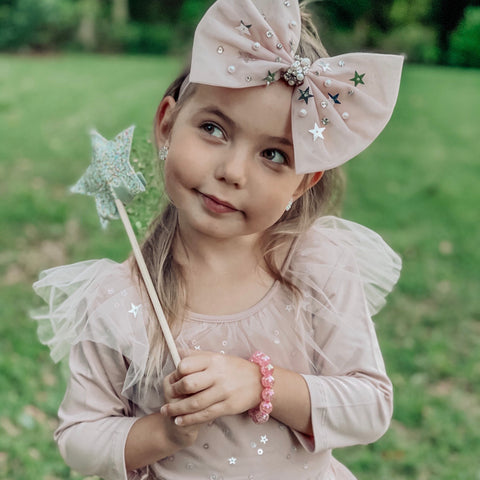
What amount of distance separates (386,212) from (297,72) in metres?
3.53

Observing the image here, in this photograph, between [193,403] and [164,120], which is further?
[164,120]

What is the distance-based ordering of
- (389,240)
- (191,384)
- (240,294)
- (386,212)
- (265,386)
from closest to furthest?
(191,384) < (265,386) < (240,294) < (389,240) < (386,212)

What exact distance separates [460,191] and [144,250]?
3974 mm

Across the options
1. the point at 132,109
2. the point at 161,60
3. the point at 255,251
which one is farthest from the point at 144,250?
the point at 161,60

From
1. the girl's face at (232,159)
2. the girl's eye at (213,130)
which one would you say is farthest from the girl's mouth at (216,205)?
the girl's eye at (213,130)

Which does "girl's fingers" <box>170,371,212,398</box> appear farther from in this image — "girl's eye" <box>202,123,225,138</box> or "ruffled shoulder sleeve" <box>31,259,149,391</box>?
"girl's eye" <box>202,123,225,138</box>

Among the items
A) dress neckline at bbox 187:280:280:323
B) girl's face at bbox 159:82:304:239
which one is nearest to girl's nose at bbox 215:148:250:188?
girl's face at bbox 159:82:304:239

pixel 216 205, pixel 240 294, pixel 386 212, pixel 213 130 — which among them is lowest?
pixel 386 212

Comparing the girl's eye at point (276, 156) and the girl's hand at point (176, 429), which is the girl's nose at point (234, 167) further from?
the girl's hand at point (176, 429)

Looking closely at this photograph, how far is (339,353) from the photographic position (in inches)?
57.6

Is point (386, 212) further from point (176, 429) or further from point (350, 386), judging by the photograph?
point (176, 429)

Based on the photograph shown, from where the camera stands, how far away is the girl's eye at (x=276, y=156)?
4.25 ft

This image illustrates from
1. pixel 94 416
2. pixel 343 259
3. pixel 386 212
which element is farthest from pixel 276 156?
pixel 386 212

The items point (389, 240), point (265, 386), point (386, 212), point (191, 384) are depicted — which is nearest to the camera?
point (191, 384)
